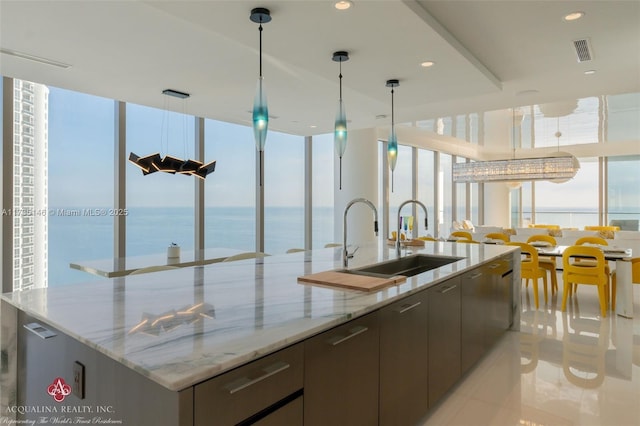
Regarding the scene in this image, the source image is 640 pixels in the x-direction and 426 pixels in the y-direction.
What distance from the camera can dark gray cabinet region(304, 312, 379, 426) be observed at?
1377mm

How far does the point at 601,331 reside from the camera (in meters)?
3.97

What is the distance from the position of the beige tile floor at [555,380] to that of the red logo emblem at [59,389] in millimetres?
1871

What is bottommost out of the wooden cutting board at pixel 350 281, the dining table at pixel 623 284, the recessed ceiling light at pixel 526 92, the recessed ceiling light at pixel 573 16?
the dining table at pixel 623 284

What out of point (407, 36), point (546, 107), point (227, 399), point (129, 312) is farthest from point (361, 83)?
point (546, 107)

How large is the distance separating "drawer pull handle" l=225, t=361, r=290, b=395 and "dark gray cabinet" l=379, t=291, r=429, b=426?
66 cm

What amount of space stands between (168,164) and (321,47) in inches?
83.7

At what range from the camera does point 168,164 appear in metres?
4.11

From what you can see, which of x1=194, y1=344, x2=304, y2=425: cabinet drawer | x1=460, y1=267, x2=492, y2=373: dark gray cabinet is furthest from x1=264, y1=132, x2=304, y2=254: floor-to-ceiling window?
x1=194, y1=344, x2=304, y2=425: cabinet drawer

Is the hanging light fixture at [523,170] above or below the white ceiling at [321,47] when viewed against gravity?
below

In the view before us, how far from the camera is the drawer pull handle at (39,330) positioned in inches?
58.0

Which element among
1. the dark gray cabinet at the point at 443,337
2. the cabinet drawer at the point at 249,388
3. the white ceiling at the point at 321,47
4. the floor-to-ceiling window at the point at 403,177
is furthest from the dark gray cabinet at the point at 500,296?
the floor-to-ceiling window at the point at 403,177

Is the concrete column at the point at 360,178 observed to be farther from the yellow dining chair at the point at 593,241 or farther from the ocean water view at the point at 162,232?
the yellow dining chair at the point at 593,241

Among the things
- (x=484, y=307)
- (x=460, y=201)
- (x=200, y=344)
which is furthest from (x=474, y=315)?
(x=460, y=201)

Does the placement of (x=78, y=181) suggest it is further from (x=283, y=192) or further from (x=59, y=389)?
(x=59, y=389)
